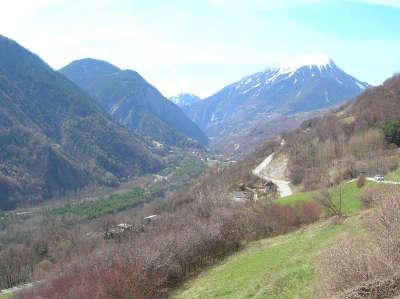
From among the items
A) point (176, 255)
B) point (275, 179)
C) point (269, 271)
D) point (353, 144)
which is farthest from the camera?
point (275, 179)

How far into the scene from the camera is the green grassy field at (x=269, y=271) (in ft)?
73.0

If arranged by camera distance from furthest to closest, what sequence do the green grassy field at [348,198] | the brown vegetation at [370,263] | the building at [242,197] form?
the building at [242,197] → the green grassy field at [348,198] → the brown vegetation at [370,263]

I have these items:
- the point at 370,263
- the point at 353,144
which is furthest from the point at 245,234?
the point at 353,144

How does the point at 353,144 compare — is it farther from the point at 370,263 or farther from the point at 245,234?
the point at 370,263

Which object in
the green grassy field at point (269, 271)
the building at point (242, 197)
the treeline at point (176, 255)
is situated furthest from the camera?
the building at point (242, 197)

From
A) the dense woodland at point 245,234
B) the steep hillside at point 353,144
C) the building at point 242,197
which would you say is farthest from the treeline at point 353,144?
Result: the building at point 242,197

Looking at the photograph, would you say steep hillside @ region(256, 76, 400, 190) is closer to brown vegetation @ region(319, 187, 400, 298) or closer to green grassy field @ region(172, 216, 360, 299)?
green grassy field @ region(172, 216, 360, 299)

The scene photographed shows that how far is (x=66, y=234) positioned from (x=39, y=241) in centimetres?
726

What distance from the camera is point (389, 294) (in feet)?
46.3

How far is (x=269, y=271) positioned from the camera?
28.6m

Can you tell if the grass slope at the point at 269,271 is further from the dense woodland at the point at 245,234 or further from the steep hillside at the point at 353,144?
the steep hillside at the point at 353,144

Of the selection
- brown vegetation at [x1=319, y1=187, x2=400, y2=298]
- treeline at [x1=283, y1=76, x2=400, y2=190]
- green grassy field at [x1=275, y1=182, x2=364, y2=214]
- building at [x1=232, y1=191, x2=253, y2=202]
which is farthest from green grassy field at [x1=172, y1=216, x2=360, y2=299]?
building at [x1=232, y1=191, x2=253, y2=202]

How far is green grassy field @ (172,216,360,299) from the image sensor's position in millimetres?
22250

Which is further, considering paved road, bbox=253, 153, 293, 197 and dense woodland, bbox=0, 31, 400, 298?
paved road, bbox=253, 153, 293, 197
